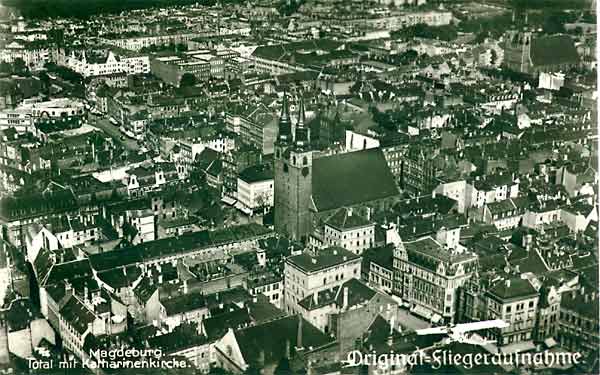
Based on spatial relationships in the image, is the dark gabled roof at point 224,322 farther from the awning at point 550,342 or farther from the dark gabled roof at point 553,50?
the dark gabled roof at point 553,50

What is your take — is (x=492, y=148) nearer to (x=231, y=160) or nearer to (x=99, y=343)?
(x=231, y=160)

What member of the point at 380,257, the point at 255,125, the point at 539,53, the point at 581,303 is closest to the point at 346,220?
the point at 380,257

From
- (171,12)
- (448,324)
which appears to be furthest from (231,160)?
(171,12)

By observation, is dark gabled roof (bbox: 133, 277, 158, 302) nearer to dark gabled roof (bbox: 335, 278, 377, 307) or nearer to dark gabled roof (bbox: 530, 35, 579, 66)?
dark gabled roof (bbox: 335, 278, 377, 307)

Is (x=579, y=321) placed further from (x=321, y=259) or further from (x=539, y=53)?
(x=539, y=53)

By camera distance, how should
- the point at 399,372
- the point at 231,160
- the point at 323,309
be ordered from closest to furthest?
1. the point at 399,372
2. the point at 323,309
3. the point at 231,160

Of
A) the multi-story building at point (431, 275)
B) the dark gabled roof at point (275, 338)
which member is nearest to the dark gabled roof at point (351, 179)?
the multi-story building at point (431, 275)
